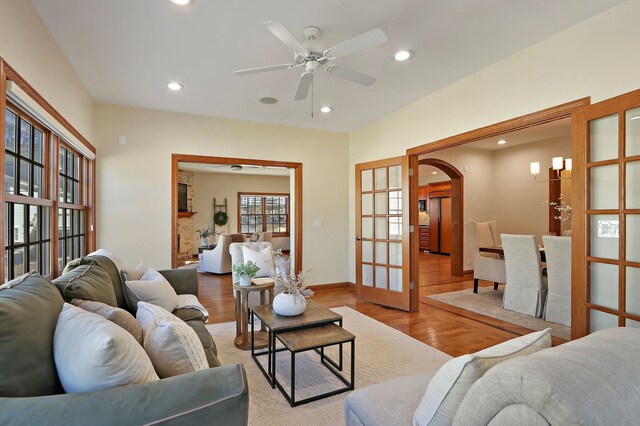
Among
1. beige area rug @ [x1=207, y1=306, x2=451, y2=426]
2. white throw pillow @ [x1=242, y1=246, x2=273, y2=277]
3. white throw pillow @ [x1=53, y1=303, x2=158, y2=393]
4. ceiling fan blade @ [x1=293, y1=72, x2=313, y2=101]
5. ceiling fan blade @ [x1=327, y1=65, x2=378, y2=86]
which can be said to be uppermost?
ceiling fan blade @ [x1=327, y1=65, x2=378, y2=86]

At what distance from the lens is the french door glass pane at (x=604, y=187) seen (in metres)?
2.29

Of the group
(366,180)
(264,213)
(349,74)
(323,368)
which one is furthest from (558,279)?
(264,213)

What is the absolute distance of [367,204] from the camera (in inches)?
197

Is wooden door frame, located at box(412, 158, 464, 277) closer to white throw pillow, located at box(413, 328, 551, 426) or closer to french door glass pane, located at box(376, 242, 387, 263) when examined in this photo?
french door glass pane, located at box(376, 242, 387, 263)

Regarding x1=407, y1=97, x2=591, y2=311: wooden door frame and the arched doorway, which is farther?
the arched doorway

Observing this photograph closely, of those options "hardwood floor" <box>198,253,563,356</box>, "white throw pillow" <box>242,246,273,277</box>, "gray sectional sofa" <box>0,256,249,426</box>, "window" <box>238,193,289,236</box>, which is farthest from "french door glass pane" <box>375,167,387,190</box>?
"window" <box>238,193,289,236</box>

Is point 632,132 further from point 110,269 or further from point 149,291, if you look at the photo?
point 110,269

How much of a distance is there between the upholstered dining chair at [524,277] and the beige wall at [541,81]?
1.69m

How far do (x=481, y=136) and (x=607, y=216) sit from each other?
135cm

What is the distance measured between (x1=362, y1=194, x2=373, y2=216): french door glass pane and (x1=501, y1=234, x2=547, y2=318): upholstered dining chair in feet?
5.91

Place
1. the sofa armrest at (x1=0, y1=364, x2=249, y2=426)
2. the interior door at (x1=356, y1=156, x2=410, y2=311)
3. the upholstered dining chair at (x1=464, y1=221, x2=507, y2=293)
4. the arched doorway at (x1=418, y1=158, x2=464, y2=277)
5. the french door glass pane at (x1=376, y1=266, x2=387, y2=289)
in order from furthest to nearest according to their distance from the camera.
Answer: the arched doorway at (x1=418, y1=158, x2=464, y2=277) → the upholstered dining chair at (x1=464, y1=221, x2=507, y2=293) → the french door glass pane at (x1=376, y1=266, x2=387, y2=289) → the interior door at (x1=356, y1=156, x2=410, y2=311) → the sofa armrest at (x1=0, y1=364, x2=249, y2=426)

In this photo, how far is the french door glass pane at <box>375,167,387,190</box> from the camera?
4.71 meters

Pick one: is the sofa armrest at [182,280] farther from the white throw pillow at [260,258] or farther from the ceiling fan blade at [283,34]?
the ceiling fan blade at [283,34]

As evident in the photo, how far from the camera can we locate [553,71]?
106 inches
